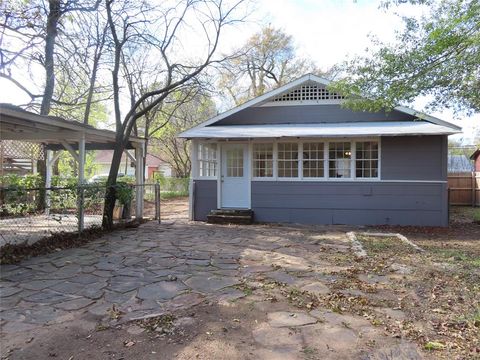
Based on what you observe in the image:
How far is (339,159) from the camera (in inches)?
457

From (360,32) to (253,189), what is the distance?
5.38 metres

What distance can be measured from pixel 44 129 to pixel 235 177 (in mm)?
5770

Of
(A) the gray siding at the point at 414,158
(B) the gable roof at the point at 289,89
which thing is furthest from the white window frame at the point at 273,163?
(A) the gray siding at the point at 414,158

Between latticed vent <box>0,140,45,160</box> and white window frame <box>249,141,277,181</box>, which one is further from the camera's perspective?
latticed vent <box>0,140,45,160</box>

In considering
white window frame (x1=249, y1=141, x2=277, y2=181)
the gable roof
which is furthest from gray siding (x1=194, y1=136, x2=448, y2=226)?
the gable roof

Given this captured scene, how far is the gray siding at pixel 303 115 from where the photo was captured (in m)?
12.1

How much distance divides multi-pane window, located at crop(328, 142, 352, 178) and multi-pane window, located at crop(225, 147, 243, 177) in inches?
110

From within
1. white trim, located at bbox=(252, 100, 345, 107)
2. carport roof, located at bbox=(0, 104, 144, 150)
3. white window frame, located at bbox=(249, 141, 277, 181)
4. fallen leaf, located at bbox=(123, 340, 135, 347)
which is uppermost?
white trim, located at bbox=(252, 100, 345, 107)

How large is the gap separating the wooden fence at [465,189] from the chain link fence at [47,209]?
16.2 meters

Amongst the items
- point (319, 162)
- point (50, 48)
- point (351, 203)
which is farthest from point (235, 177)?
point (50, 48)

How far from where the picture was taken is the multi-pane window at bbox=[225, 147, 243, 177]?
1226 centimetres

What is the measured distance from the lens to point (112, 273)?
5574mm

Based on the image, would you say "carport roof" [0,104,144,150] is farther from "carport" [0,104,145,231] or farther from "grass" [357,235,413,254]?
"grass" [357,235,413,254]

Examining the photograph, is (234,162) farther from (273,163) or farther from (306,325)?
(306,325)
